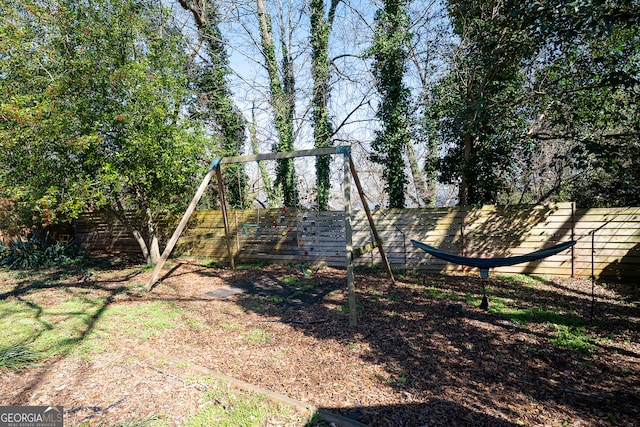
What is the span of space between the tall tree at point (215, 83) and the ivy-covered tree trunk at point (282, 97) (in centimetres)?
130

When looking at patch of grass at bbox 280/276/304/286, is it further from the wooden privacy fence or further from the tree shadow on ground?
the wooden privacy fence

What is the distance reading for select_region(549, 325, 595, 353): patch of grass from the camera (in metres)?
3.45

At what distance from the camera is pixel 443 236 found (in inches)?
264

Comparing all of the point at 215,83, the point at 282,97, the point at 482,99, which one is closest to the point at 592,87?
the point at 482,99

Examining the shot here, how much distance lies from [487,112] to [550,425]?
5.06 metres

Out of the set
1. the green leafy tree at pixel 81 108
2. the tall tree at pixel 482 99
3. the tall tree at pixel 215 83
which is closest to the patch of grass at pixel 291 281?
the green leafy tree at pixel 81 108

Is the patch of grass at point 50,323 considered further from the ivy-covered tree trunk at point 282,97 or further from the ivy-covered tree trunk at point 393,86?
the ivy-covered tree trunk at point 393,86

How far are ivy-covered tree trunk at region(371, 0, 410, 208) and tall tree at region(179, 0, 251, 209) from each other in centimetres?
474

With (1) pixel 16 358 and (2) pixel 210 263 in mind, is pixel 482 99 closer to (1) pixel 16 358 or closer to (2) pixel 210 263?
(2) pixel 210 263

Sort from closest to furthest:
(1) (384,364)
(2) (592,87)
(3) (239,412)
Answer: (3) (239,412)
(1) (384,364)
(2) (592,87)

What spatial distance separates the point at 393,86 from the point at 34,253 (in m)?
10.3

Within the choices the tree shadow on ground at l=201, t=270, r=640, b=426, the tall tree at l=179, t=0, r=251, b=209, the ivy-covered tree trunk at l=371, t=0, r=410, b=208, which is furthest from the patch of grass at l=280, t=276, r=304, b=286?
the tall tree at l=179, t=0, r=251, b=209

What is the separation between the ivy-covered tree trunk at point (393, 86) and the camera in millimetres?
8297

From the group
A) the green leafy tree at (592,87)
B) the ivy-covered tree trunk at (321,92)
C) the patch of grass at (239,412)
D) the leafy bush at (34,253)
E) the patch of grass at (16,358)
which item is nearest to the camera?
the patch of grass at (239,412)
